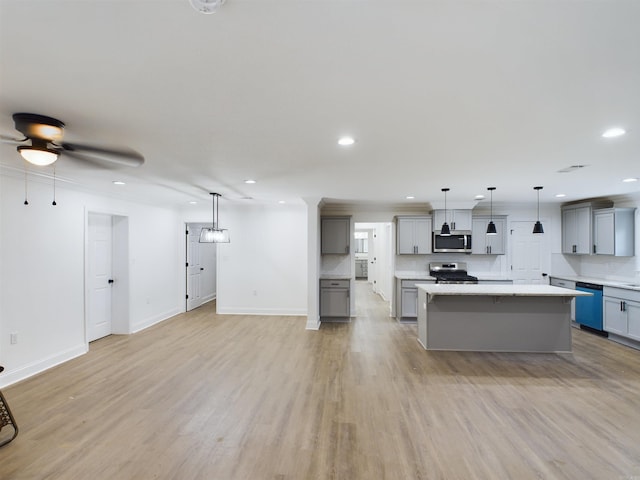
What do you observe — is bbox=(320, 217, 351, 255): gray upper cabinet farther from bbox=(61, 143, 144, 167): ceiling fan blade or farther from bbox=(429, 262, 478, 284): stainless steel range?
bbox=(61, 143, 144, 167): ceiling fan blade

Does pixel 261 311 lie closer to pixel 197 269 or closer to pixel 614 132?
pixel 197 269

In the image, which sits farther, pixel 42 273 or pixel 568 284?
pixel 568 284

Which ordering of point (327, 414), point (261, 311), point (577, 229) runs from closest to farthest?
point (327, 414), point (577, 229), point (261, 311)

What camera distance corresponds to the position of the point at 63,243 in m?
4.14

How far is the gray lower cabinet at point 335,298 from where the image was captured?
6180mm

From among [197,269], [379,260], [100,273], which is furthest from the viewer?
[379,260]

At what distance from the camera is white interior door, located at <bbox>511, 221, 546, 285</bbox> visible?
648cm

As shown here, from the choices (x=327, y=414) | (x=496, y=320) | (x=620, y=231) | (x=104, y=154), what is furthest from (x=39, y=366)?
(x=620, y=231)

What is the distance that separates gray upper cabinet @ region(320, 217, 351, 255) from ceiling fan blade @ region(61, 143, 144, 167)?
4553 mm

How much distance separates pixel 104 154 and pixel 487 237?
656 centimetres

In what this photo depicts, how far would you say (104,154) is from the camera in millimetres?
1923

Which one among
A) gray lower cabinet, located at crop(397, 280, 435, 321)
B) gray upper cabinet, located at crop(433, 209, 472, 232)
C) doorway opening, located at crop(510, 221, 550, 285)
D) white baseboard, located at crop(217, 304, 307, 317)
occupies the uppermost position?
gray upper cabinet, located at crop(433, 209, 472, 232)

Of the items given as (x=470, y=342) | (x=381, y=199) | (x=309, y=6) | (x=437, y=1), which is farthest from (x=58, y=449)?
(x=381, y=199)

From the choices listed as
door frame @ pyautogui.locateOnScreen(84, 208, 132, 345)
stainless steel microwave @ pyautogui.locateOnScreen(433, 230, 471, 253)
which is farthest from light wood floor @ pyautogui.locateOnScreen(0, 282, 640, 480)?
stainless steel microwave @ pyautogui.locateOnScreen(433, 230, 471, 253)
